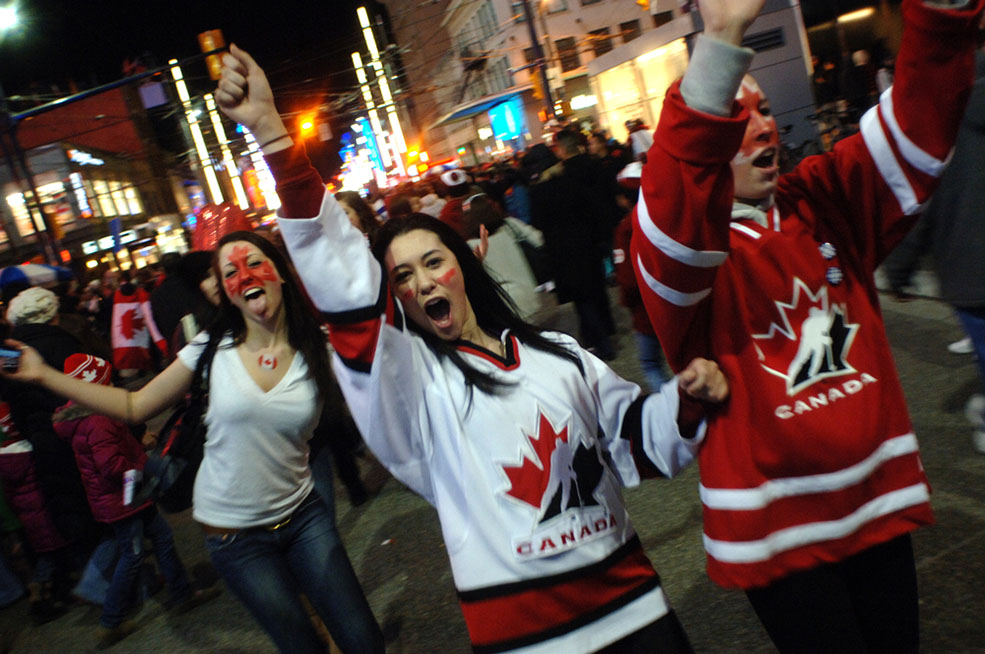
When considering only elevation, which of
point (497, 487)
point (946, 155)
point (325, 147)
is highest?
point (325, 147)

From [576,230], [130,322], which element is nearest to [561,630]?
[576,230]

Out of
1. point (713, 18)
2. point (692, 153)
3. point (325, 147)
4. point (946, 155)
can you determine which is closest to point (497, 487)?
point (692, 153)

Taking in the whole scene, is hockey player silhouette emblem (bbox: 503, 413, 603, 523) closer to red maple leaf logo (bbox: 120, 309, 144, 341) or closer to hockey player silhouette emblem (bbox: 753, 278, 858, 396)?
hockey player silhouette emblem (bbox: 753, 278, 858, 396)

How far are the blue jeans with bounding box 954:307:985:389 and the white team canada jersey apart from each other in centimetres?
225

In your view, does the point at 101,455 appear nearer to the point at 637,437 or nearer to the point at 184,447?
the point at 184,447

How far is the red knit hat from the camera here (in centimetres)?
A: 417

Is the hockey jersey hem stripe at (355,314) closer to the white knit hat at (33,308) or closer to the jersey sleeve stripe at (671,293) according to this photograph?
the jersey sleeve stripe at (671,293)

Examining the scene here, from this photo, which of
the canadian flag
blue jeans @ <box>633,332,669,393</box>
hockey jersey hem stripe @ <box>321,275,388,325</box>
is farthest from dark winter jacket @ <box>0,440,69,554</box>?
the canadian flag

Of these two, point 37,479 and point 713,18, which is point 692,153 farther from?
point 37,479

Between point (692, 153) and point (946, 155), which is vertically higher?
point (692, 153)

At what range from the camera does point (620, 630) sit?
6.59ft

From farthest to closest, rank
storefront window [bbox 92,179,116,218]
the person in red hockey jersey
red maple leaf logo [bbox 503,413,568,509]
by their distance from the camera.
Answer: storefront window [bbox 92,179,116,218], red maple leaf logo [bbox 503,413,568,509], the person in red hockey jersey

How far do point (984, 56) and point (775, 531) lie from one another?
2.89 metres

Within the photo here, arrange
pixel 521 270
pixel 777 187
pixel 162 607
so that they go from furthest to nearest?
pixel 521 270 → pixel 162 607 → pixel 777 187
